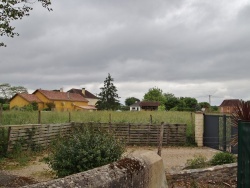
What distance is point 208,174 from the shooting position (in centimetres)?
782

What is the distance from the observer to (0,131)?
13.3 m

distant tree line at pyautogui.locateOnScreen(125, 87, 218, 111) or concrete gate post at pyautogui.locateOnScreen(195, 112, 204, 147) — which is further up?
distant tree line at pyautogui.locateOnScreen(125, 87, 218, 111)

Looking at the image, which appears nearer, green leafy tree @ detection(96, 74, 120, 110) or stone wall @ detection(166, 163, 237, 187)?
stone wall @ detection(166, 163, 237, 187)

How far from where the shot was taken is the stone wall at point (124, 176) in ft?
8.35

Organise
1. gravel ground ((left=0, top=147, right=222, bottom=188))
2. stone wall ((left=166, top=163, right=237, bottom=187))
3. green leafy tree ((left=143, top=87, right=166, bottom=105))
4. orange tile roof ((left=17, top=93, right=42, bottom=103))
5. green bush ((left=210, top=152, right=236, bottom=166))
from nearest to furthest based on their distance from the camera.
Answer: stone wall ((left=166, top=163, right=237, bottom=187)) → gravel ground ((left=0, top=147, right=222, bottom=188)) → green bush ((left=210, top=152, right=236, bottom=166)) → orange tile roof ((left=17, top=93, right=42, bottom=103)) → green leafy tree ((left=143, top=87, right=166, bottom=105))

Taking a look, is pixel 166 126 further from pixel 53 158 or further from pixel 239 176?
pixel 239 176

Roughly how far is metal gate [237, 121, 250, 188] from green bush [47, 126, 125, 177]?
11.7 ft

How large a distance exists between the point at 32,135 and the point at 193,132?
29.1ft

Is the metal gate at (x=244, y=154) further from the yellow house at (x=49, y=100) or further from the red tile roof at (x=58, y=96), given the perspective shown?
the red tile roof at (x=58, y=96)

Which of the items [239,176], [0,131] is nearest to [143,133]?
[0,131]

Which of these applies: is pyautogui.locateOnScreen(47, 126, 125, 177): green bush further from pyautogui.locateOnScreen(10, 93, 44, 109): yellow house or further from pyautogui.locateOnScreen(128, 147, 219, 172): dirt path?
pyautogui.locateOnScreen(10, 93, 44, 109): yellow house

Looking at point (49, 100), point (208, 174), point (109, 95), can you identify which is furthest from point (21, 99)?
point (208, 174)

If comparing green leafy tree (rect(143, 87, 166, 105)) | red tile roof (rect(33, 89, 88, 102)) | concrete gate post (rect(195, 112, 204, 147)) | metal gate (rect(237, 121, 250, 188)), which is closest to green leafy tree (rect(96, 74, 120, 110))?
red tile roof (rect(33, 89, 88, 102))

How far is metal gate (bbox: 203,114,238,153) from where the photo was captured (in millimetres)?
14562
